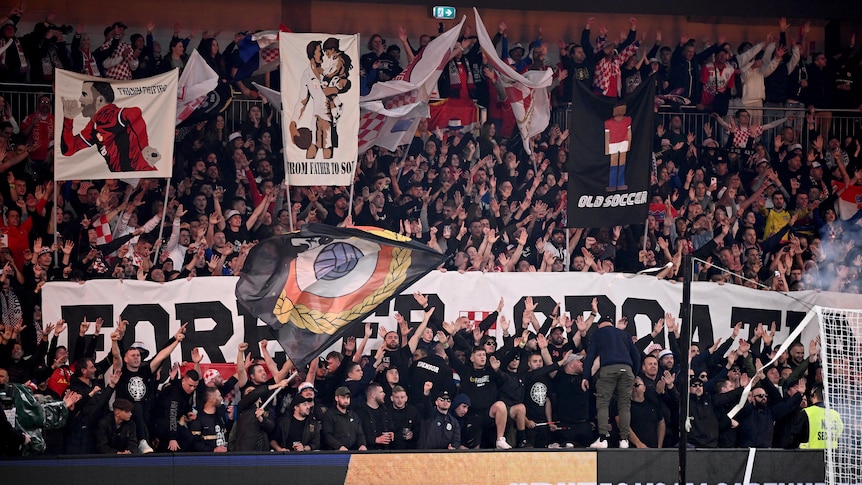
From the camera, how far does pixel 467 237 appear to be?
1706 cm

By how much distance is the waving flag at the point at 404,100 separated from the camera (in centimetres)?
1750

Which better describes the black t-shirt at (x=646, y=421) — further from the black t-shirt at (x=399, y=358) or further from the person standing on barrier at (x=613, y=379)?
the black t-shirt at (x=399, y=358)

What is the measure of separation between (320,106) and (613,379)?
5.39m

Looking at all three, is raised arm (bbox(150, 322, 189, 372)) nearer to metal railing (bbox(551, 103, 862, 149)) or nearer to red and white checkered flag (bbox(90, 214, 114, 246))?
red and white checkered flag (bbox(90, 214, 114, 246))

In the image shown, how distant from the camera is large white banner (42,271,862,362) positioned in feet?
50.2

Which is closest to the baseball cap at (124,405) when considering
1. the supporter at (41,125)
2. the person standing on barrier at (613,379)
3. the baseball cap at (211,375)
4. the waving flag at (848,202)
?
the baseball cap at (211,375)

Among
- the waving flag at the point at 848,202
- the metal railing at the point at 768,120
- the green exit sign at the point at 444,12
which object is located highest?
the green exit sign at the point at 444,12

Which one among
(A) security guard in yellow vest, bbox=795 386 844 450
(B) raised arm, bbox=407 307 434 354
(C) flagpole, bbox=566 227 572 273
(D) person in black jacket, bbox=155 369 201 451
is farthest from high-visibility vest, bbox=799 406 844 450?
(D) person in black jacket, bbox=155 369 201 451

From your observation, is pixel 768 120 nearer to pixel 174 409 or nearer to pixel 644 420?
pixel 644 420

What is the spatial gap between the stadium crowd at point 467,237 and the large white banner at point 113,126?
69 cm

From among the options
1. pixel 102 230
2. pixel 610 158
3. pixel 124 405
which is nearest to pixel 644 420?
pixel 610 158

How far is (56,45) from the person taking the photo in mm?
17984

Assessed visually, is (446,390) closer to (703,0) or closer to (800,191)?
(800,191)

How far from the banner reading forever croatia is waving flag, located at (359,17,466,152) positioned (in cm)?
209
